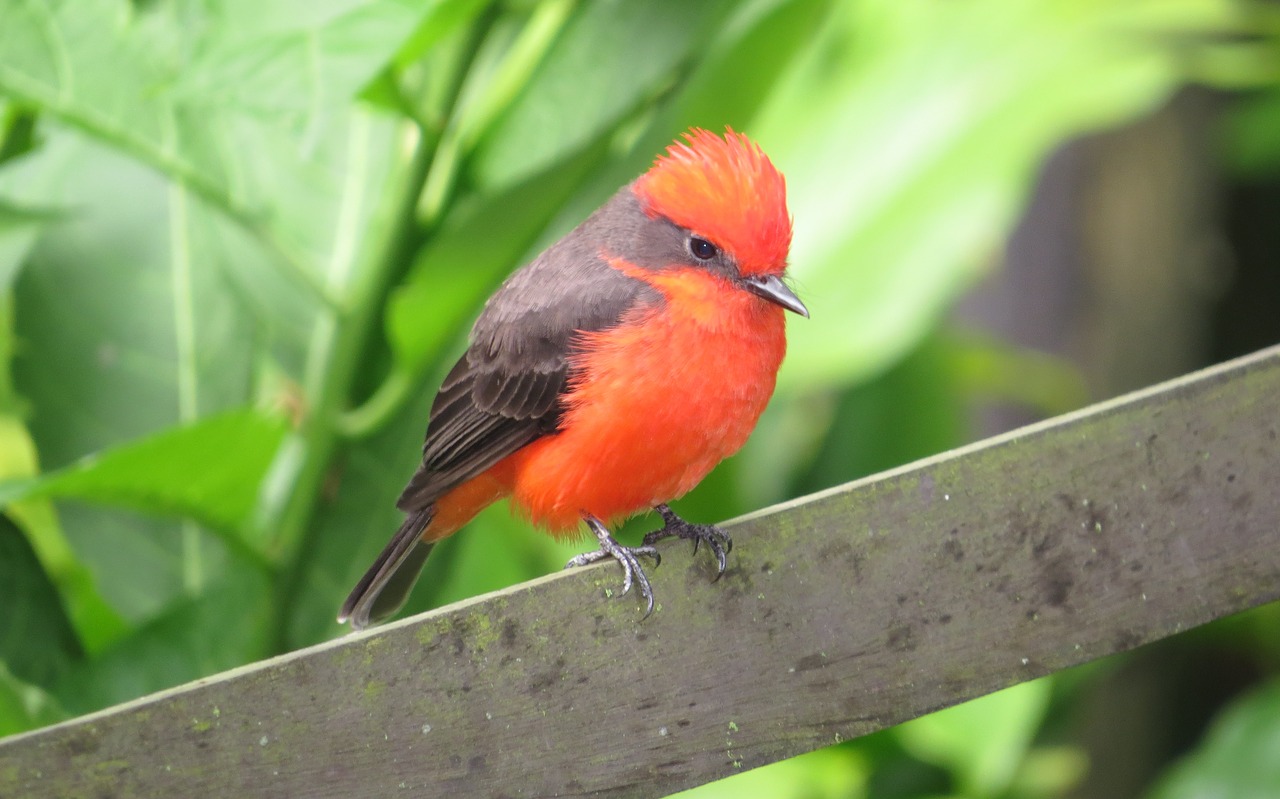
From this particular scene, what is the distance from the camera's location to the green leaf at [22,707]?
2254 millimetres

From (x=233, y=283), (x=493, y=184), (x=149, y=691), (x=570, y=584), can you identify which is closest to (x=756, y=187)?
(x=493, y=184)

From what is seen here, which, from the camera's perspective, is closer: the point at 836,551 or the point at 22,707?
the point at 836,551

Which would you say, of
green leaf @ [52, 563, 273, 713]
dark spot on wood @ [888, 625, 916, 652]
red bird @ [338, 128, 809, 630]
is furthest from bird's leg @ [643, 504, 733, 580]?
green leaf @ [52, 563, 273, 713]

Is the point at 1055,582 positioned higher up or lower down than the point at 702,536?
higher up

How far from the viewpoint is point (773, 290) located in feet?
7.38

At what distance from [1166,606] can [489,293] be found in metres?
1.26

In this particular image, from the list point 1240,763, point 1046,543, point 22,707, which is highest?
point 1046,543

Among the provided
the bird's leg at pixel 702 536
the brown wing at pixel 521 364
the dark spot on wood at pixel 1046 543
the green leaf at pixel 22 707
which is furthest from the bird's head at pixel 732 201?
the green leaf at pixel 22 707

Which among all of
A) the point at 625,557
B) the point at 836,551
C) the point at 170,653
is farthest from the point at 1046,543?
the point at 170,653

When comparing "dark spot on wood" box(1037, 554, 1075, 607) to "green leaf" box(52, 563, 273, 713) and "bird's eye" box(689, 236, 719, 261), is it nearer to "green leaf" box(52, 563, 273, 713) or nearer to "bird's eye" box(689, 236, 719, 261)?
"bird's eye" box(689, 236, 719, 261)

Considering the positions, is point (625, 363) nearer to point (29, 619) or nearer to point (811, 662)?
point (811, 662)

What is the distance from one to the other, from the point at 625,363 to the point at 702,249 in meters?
0.25

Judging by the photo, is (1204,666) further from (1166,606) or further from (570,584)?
(570,584)

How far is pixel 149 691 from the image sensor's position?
7.77 feet
